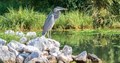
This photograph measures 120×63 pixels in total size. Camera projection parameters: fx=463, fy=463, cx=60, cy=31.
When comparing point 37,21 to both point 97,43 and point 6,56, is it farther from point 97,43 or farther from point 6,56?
point 6,56

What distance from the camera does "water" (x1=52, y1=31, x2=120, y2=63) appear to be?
1315 centimetres

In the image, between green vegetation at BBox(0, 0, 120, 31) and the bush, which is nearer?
the bush

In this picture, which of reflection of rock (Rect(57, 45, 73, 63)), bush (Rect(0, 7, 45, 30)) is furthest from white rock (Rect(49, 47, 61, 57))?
bush (Rect(0, 7, 45, 30))

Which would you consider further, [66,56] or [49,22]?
[49,22]

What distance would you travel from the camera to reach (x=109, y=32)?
65.9 feet

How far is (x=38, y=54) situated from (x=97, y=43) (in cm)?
557

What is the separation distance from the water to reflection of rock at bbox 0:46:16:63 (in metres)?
2.45

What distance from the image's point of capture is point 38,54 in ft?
36.2

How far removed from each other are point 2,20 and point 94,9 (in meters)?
5.18

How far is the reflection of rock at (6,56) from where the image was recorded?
36.4ft

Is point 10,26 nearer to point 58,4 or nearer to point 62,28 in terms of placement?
point 62,28

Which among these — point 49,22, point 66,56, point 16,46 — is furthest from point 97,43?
point 16,46

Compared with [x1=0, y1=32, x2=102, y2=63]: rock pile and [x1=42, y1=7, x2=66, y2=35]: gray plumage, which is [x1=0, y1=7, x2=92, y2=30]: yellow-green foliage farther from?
[x1=0, y1=32, x2=102, y2=63]: rock pile

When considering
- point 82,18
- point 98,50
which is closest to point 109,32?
point 82,18
